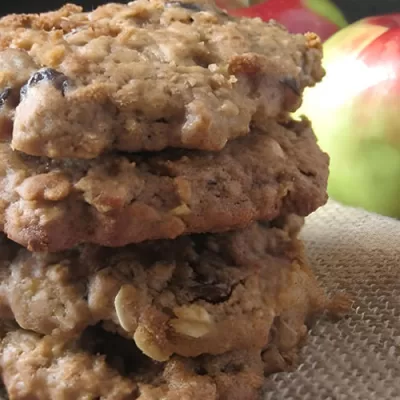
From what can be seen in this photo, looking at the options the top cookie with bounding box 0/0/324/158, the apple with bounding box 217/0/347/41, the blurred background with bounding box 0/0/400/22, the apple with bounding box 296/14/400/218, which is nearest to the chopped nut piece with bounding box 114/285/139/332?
the top cookie with bounding box 0/0/324/158

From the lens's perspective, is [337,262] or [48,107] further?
[337,262]

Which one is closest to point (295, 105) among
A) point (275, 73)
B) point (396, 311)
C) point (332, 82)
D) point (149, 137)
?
point (275, 73)

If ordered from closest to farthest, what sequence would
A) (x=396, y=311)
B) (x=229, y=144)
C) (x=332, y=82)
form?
(x=229, y=144) < (x=396, y=311) < (x=332, y=82)

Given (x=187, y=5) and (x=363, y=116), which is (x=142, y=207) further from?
(x=363, y=116)

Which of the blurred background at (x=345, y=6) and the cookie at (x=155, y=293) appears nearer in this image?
the cookie at (x=155, y=293)

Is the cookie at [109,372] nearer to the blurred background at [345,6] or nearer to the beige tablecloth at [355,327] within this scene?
the beige tablecloth at [355,327]

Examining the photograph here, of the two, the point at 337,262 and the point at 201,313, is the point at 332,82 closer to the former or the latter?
the point at 337,262

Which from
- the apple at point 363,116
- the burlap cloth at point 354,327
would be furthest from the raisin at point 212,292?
the apple at point 363,116
